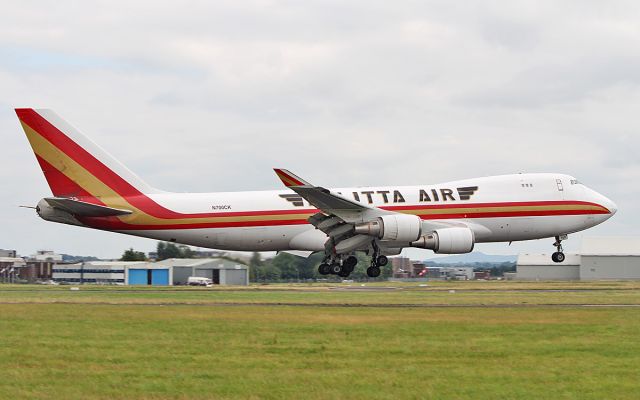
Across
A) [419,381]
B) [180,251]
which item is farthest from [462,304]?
[180,251]

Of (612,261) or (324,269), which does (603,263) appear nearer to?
(612,261)

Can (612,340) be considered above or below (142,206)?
below

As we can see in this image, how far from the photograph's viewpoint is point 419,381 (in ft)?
64.7

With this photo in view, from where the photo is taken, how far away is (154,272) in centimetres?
11169

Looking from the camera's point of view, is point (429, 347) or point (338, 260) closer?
→ point (429, 347)

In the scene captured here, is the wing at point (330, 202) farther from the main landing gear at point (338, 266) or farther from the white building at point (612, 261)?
the white building at point (612, 261)

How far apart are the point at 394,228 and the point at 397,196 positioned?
3.36 meters

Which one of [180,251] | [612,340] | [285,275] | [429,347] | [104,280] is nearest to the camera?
[429,347]

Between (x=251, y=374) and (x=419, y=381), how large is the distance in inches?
146

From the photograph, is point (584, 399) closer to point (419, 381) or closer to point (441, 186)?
point (419, 381)

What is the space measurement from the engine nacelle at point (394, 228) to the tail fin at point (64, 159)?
44.2ft

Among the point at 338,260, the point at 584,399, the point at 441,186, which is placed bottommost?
the point at 584,399

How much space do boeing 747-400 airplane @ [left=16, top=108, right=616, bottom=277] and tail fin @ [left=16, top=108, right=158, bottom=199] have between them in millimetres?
Answer: 55

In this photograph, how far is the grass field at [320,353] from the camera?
18828 mm
